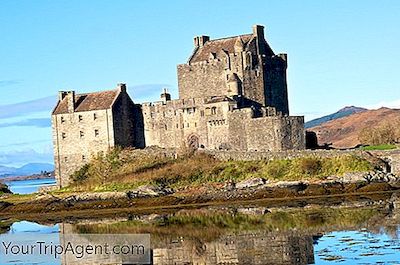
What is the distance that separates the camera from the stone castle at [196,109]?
6103 cm

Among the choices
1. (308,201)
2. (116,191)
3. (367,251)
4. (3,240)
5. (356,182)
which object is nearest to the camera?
(367,251)

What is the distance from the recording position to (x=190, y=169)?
187 feet

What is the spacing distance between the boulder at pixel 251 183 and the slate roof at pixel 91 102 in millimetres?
15299

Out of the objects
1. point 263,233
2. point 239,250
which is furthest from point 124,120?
point 239,250

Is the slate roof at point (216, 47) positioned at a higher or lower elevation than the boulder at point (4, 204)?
higher

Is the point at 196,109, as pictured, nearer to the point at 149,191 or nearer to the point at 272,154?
the point at 272,154

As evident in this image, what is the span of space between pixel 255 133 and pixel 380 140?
14.4 metres

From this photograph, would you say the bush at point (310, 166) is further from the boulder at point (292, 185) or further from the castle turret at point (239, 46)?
the castle turret at point (239, 46)

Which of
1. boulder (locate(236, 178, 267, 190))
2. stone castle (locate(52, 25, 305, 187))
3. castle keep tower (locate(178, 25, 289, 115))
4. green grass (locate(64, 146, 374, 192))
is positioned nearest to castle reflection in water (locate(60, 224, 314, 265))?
boulder (locate(236, 178, 267, 190))

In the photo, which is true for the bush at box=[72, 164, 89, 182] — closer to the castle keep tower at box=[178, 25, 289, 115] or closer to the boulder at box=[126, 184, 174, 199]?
the boulder at box=[126, 184, 174, 199]

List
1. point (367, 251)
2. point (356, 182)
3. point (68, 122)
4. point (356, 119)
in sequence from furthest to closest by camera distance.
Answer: point (356, 119) < point (68, 122) < point (356, 182) < point (367, 251)

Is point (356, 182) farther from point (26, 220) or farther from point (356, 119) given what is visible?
point (356, 119)

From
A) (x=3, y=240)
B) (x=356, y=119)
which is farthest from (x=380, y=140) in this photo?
(x=356, y=119)

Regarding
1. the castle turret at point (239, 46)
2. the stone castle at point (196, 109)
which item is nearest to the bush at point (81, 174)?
the stone castle at point (196, 109)
